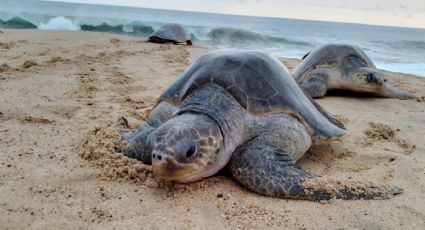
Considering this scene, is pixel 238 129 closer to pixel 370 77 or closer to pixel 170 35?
pixel 370 77

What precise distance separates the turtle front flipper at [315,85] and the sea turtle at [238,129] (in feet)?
7.72

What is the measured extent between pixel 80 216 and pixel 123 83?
12.1 feet

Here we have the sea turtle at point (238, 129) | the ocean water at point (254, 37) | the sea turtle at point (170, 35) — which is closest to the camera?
the sea turtle at point (238, 129)

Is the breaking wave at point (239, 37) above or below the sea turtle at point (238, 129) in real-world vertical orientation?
below

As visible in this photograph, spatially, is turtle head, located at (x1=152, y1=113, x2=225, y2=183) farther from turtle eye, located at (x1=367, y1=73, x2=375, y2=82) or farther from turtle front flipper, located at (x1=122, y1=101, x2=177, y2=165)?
turtle eye, located at (x1=367, y1=73, x2=375, y2=82)

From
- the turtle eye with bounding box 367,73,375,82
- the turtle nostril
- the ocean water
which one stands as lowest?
the ocean water

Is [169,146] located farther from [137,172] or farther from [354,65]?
[354,65]

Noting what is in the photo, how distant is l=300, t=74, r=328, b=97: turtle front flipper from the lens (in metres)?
5.63

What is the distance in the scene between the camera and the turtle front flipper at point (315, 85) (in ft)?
18.5

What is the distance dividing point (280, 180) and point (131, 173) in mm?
915

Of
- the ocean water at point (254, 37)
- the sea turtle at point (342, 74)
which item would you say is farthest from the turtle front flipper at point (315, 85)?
the ocean water at point (254, 37)

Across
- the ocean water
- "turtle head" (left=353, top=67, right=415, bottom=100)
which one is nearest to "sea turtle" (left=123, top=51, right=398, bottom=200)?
"turtle head" (left=353, top=67, right=415, bottom=100)

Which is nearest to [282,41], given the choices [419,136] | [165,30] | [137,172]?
[165,30]

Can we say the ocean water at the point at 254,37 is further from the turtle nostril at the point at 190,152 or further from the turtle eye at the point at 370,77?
the turtle nostril at the point at 190,152
